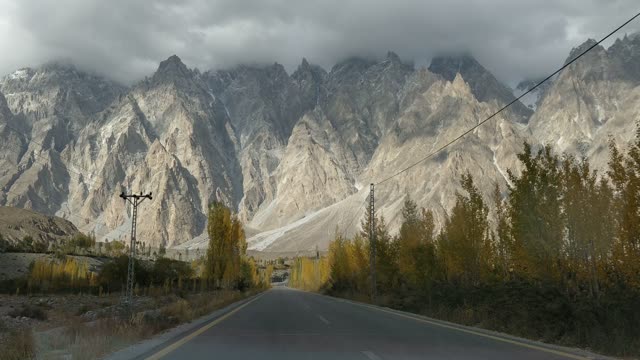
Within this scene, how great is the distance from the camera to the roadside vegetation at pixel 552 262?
14891 mm

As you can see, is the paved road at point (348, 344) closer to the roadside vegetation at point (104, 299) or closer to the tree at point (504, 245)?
the roadside vegetation at point (104, 299)

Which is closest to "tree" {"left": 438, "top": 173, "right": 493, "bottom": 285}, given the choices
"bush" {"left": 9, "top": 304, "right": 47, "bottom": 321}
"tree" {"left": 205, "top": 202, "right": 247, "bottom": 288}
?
"tree" {"left": 205, "top": 202, "right": 247, "bottom": 288}

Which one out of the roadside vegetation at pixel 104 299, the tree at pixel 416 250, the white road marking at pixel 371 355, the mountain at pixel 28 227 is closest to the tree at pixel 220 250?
the roadside vegetation at pixel 104 299

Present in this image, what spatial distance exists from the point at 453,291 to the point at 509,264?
3.71 meters

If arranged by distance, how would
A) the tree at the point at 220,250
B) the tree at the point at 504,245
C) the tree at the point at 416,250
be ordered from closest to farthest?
the tree at the point at 504,245, the tree at the point at 416,250, the tree at the point at 220,250

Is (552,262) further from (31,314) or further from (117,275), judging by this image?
(117,275)

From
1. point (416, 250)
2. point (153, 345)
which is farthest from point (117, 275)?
point (153, 345)

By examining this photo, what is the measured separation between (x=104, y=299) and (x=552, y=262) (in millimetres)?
62712

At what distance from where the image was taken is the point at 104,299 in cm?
7269

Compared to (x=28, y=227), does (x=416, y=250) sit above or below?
below

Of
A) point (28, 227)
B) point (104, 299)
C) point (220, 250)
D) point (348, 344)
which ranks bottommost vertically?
point (104, 299)

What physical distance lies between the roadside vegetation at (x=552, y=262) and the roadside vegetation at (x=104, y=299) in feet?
35.6

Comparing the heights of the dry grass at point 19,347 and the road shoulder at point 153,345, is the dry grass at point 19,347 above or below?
above

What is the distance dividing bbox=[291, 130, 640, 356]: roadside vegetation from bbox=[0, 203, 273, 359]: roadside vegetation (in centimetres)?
1086
